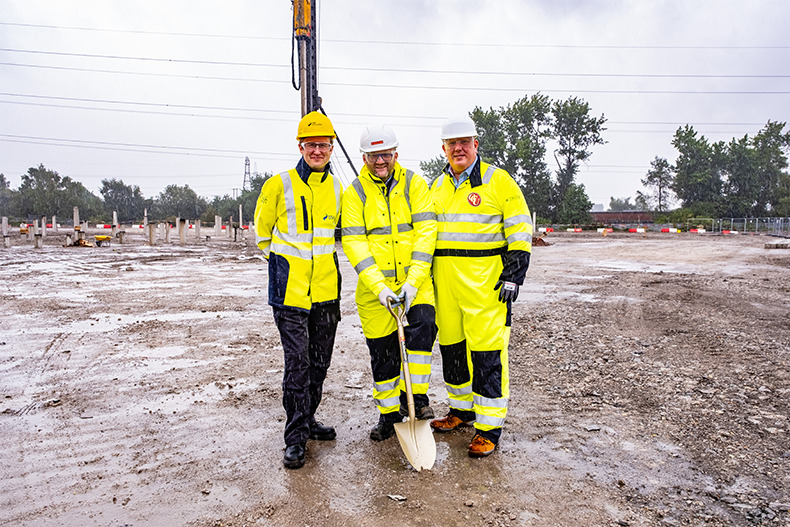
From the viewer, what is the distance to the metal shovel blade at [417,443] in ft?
10.4

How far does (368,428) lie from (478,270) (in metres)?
1.40

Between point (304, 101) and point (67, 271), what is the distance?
942cm

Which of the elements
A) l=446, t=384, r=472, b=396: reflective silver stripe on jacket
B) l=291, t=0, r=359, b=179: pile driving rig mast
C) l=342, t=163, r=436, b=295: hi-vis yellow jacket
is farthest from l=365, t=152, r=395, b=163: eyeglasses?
l=291, t=0, r=359, b=179: pile driving rig mast

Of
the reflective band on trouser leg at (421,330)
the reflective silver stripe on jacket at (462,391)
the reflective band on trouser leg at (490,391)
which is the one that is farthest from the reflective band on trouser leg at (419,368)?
the reflective band on trouser leg at (490,391)

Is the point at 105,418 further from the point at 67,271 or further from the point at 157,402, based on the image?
the point at 67,271

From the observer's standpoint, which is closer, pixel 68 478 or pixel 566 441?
pixel 68 478

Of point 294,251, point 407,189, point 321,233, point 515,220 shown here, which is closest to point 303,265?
point 294,251

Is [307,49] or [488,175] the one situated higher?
[307,49]

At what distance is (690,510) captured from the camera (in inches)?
107

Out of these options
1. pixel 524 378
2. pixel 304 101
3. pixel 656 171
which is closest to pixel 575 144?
pixel 656 171

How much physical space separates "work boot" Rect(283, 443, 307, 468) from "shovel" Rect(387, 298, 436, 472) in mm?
607

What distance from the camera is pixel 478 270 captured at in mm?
3570

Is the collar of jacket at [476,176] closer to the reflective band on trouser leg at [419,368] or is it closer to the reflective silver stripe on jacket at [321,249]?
the reflective silver stripe on jacket at [321,249]

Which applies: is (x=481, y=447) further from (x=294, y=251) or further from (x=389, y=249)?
(x=294, y=251)
